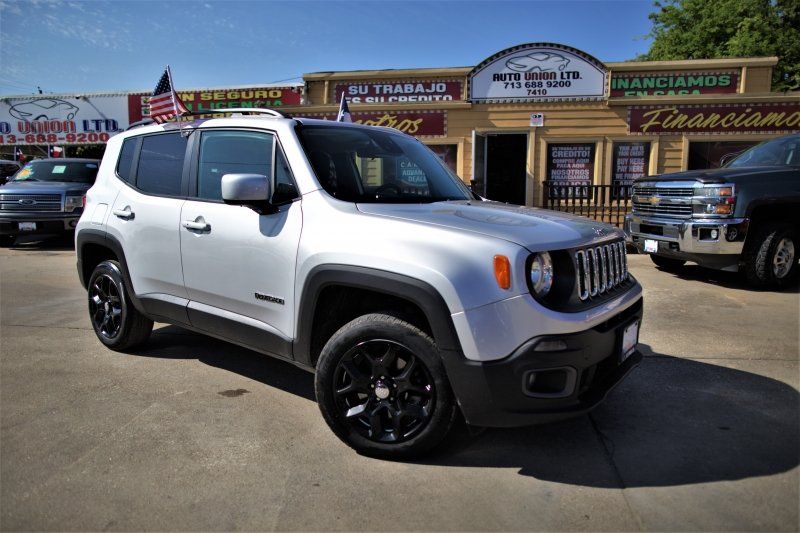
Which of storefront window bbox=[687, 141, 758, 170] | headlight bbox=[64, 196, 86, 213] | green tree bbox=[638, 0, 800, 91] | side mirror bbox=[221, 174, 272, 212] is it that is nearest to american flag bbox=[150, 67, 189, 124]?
side mirror bbox=[221, 174, 272, 212]

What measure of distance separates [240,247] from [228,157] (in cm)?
68

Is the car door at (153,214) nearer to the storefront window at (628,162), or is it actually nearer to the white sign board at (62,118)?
the storefront window at (628,162)

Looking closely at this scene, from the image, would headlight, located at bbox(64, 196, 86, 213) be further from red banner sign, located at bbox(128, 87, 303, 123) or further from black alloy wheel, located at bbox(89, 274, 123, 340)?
black alloy wheel, located at bbox(89, 274, 123, 340)

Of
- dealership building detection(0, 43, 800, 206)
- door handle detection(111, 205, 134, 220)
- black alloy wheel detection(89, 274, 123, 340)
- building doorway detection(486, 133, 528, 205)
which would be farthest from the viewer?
building doorway detection(486, 133, 528, 205)

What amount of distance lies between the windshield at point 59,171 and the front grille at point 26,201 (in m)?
1.05

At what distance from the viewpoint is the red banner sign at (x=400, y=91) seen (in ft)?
45.5

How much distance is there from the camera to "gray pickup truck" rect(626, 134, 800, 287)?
6848 mm

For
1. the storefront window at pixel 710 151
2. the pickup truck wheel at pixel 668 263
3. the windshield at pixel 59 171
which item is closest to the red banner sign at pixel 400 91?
the storefront window at pixel 710 151

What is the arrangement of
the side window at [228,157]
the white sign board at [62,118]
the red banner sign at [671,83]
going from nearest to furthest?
the side window at [228,157] → the red banner sign at [671,83] → the white sign board at [62,118]

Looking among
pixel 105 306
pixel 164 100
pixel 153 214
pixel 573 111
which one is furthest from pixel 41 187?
pixel 573 111

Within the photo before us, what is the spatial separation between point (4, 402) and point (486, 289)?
3256 mm

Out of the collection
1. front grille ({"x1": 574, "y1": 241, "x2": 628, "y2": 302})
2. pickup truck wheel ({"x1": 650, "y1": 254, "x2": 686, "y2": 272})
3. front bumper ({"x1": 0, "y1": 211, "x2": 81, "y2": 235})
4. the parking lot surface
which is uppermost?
front grille ({"x1": 574, "y1": 241, "x2": 628, "y2": 302})

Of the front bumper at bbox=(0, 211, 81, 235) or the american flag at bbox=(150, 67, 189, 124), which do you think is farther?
the front bumper at bbox=(0, 211, 81, 235)

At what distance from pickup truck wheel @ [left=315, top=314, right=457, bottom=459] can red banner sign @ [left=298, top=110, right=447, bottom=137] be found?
11.6 metres
